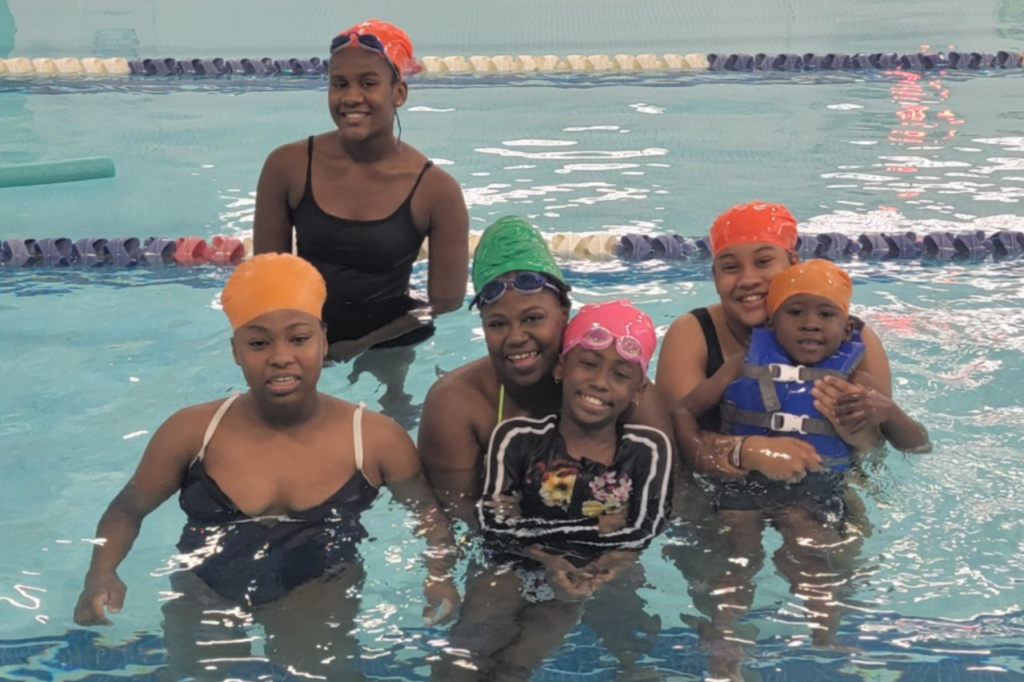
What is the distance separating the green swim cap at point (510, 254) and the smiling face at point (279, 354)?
0.57 m

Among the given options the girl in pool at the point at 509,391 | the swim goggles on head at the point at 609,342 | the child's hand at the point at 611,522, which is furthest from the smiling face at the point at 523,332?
the child's hand at the point at 611,522

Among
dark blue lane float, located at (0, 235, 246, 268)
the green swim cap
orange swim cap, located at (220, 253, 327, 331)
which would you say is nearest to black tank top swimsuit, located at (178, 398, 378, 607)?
orange swim cap, located at (220, 253, 327, 331)

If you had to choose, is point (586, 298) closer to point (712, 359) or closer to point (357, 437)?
point (712, 359)

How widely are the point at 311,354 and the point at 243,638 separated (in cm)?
77

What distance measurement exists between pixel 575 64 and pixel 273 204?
748 cm

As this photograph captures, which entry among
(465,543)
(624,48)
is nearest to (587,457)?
(465,543)

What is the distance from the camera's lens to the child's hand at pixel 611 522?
11.5 ft

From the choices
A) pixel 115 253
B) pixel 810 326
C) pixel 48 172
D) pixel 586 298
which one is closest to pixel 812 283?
pixel 810 326

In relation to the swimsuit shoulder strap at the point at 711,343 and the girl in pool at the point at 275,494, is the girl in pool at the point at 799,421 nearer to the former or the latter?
the swimsuit shoulder strap at the point at 711,343

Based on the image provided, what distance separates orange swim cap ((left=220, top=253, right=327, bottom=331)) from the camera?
3363mm

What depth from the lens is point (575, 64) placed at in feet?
38.4

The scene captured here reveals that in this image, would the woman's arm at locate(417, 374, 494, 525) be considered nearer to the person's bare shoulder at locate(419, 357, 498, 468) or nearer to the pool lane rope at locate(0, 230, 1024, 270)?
the person's bare shoulder at locate(419, 357, 498, 468)

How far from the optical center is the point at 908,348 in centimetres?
572

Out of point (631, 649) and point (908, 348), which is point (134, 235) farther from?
point (631, 649)
